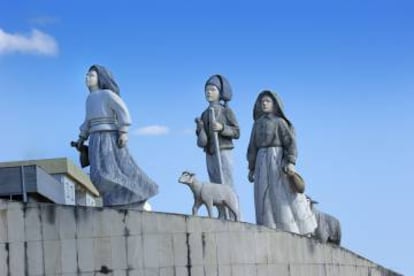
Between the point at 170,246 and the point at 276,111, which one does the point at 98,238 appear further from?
the point at 276,111

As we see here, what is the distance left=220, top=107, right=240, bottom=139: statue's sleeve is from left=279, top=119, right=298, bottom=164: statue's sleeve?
5.12 feet

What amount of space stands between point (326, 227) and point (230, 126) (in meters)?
2.29

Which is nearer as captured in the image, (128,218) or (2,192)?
(128,218)

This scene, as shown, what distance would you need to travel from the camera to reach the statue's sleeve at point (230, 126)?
1755 cm

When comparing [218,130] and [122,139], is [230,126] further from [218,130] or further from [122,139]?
[122,139]

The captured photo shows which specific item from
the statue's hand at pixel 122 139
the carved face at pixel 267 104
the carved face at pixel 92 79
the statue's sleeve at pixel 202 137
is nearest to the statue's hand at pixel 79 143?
the statue's hand at pixel 122 139

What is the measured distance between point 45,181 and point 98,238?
2649 centimetres

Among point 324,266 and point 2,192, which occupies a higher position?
point 2,192

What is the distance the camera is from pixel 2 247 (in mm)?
14266

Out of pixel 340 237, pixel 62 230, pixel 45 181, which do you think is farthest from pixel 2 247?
pixel 45 181

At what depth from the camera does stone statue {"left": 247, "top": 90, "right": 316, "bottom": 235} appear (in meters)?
16.1

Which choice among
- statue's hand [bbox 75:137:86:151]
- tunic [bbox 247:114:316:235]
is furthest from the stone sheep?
statue's hand [bbox 75:137:86:151]

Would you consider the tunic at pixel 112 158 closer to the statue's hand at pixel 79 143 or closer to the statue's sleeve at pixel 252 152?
Answer: the statue's hand at pixel 79 143

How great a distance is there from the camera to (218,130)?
57.1ft
